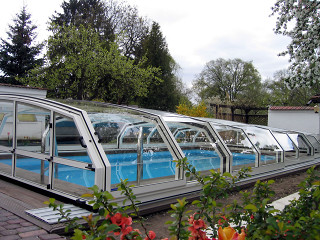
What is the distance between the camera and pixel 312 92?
29.8 metres

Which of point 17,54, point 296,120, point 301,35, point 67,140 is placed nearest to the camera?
point 67,140

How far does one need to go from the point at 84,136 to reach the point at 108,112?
152cm

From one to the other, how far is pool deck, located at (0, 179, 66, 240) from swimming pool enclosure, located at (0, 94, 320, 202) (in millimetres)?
364

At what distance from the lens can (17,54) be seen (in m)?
24.4

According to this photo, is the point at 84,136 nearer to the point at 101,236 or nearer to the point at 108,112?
the point at 108,112

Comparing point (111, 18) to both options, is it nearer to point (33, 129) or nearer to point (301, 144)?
point (301, 144)

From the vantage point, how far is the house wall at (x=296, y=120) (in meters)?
15.9

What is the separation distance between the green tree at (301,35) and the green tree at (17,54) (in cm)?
1960

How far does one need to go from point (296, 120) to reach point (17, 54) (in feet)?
69.5

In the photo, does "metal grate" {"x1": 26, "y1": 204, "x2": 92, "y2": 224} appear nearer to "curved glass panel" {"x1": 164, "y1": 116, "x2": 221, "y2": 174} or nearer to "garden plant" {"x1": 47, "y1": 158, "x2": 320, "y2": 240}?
"garden plant" {"x1": 47, "y1": 158, "x2": 320, "y2": 240}

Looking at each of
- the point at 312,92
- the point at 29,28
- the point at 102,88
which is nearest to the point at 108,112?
the point at 102,88

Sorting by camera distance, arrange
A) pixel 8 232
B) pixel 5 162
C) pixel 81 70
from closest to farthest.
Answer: pixel 8 232 < pixel 5 162 < pixel 81 70

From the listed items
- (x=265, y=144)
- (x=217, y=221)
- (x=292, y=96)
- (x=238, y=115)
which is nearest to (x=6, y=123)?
(x=217, y=221)

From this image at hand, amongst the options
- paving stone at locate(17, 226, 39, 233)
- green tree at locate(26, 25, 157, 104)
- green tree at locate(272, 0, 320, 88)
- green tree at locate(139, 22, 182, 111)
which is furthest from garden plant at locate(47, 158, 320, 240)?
green tree at locate(139, 22, 182, 111)
